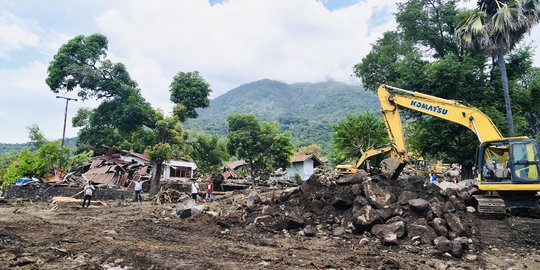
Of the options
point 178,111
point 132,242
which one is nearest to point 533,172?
point 132,242

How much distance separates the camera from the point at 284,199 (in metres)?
12.0

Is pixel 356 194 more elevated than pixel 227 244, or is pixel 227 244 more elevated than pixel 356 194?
pixel 356 194

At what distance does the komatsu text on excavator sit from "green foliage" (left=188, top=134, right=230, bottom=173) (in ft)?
49.0

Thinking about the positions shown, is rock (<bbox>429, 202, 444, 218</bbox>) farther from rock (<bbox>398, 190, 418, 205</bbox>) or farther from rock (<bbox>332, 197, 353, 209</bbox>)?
rock (<bbox>332, 197, 353, 209</bbox>)

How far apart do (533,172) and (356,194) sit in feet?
14.8

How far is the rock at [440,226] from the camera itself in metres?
8.14

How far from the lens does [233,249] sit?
24.3 ft

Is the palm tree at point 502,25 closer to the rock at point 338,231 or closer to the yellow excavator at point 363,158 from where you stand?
the yellow excavator at point 363,158

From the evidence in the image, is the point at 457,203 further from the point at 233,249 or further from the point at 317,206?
the point at 233,249

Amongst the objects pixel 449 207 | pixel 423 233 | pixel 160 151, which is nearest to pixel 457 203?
pixel 449 207

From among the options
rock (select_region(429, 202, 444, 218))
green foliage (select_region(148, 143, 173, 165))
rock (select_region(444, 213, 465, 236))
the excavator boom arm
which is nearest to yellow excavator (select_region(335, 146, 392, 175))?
the excavator boom arm

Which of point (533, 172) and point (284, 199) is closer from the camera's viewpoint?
point (533, 172)

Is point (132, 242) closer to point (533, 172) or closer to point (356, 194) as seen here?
point (356, 194)

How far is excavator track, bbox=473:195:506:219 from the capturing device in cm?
916
